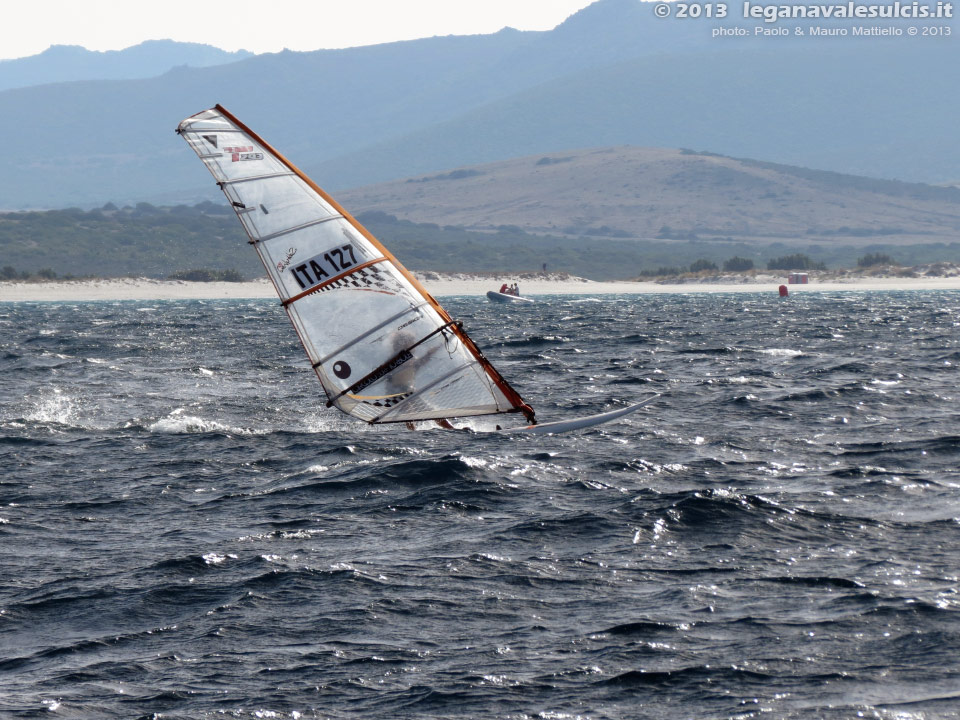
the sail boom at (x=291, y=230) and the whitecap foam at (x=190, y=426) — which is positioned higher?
the sail boom at (x=291, y=230)

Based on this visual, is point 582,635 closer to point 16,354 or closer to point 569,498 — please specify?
point 569,498

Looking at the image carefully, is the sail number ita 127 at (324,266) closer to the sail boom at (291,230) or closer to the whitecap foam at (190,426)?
the sail boom at (291,230)

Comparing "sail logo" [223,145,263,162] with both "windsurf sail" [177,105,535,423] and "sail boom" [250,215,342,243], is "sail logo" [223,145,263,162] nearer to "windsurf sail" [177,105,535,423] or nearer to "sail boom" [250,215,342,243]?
"windsurf sail" [177,105,535,423]

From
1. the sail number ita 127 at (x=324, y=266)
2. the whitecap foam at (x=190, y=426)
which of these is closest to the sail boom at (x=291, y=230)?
the sail number ita 127 at (x=324, y=266)

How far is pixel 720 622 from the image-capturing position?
30.8ft

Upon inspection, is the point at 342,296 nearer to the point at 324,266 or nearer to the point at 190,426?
the point at 324,266

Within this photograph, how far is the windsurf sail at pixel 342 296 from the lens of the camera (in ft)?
52.2

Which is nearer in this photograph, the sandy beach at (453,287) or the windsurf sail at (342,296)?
the windsurf sail at (342,296)

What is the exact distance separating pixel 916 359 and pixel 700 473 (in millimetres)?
17047

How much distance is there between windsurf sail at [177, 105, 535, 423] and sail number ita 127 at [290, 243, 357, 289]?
0.01 meters

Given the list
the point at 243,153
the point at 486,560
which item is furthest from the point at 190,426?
the point at 486,560

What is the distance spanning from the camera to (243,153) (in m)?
15.9

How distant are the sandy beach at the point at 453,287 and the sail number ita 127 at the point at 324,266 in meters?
72.9

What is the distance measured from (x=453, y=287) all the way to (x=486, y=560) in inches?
3450
